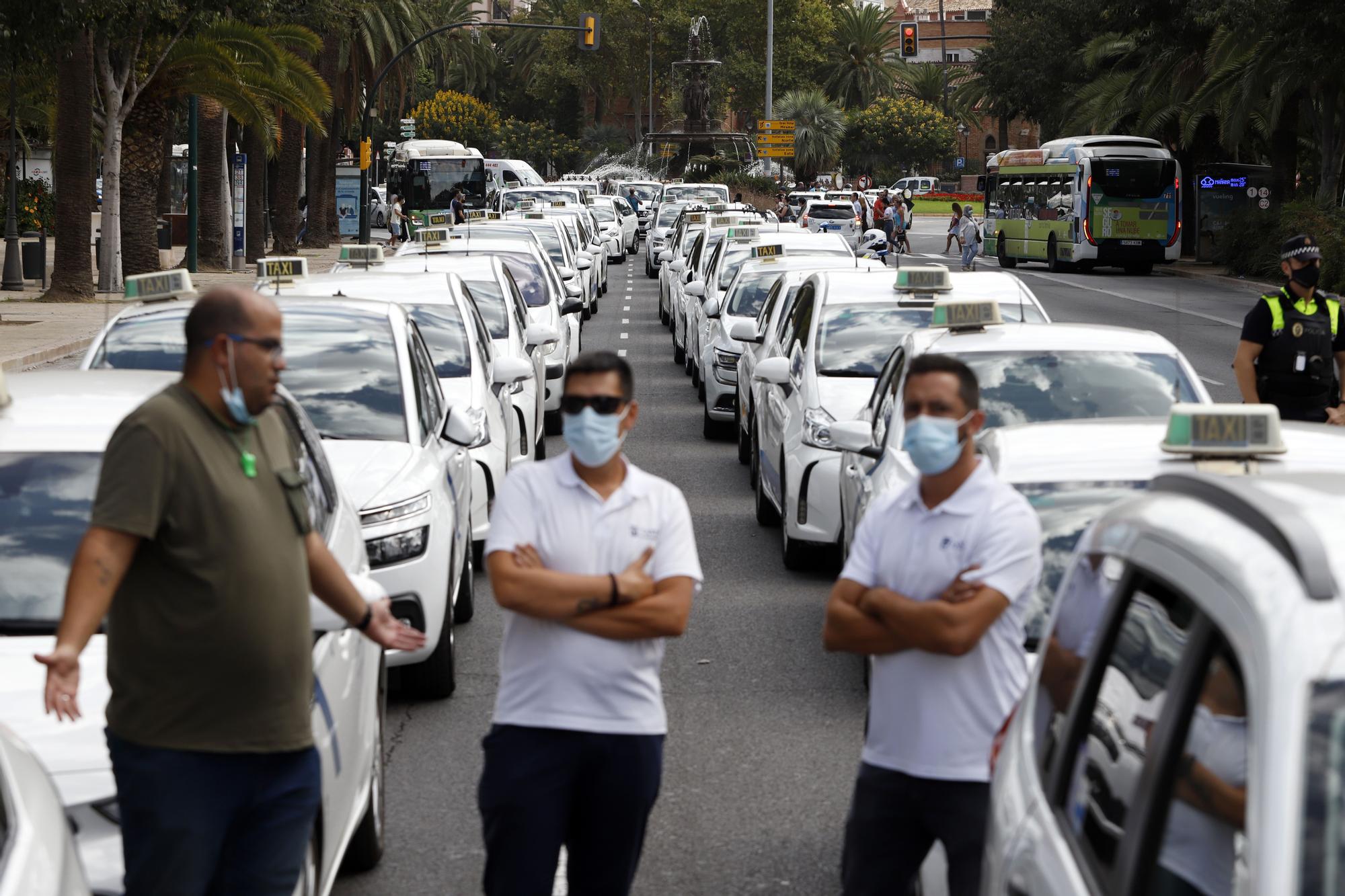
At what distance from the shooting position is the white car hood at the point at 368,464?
8109mm

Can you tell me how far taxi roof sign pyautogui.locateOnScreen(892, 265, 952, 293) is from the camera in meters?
11.2

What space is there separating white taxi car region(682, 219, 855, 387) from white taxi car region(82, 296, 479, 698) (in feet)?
29.4

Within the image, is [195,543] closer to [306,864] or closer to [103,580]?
[103,580]

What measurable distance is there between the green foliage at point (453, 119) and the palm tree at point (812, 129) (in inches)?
858

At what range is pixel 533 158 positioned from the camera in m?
121

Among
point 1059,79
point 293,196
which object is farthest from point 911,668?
point 1059,79

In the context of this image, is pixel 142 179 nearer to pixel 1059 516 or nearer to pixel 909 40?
pixel 909 40

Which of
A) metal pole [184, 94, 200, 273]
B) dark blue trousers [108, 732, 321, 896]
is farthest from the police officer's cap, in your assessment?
metal pole [184, 94, 200, 273]

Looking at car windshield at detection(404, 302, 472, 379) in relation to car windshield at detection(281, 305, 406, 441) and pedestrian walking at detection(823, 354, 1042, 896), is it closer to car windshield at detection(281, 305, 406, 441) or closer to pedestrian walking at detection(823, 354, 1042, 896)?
car windshield at detection(281, 305, 406, 441)

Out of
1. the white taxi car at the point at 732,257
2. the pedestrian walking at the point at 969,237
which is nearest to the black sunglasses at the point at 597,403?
the white taxi car at the point at 732,257

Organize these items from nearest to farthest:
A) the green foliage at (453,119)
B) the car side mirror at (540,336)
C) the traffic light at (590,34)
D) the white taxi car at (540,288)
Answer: the car side mirror at (540,336), the white taxi car at (540,288), the traffic light at (590,34), the green foliage at (453,119)

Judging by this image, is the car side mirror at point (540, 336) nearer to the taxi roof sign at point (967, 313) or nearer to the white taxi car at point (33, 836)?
the taxi roof sign at point (967, 313)

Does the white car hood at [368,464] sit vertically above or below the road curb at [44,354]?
above

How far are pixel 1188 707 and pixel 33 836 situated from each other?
1886 millimetres
